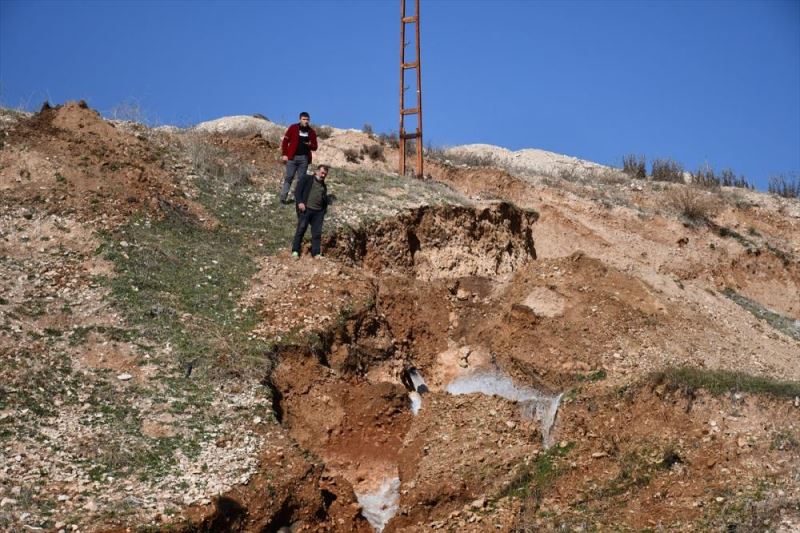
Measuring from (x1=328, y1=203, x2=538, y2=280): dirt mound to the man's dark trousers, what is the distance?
2.68 ft

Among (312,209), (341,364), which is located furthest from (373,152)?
(341,364)

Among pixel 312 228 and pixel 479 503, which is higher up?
pixel 312 228

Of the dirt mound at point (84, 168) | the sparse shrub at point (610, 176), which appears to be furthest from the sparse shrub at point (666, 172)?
the dirt mound at point (84, 168)

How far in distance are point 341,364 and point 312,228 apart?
2.99 m

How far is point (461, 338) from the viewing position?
16.0 m

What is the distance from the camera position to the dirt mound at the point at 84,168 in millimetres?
16094

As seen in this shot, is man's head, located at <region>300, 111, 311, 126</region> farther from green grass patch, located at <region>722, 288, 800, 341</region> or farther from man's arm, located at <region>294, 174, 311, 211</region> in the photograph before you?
green grass patch, located at <region>722, 288, 800, 341</region>

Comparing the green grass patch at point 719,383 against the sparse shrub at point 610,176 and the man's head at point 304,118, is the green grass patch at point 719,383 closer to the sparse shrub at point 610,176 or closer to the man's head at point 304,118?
the man's head at point 304,118

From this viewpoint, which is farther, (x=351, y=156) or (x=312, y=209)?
(x=351, y=156)

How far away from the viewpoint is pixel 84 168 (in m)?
16.9

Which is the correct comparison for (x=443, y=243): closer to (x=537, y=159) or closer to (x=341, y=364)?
(x=341, y=364)

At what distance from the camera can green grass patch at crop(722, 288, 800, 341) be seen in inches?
753

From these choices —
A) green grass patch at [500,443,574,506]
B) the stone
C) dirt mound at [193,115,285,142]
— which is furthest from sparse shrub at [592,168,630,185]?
the stone

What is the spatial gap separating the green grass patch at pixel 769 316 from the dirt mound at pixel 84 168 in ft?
39.3
